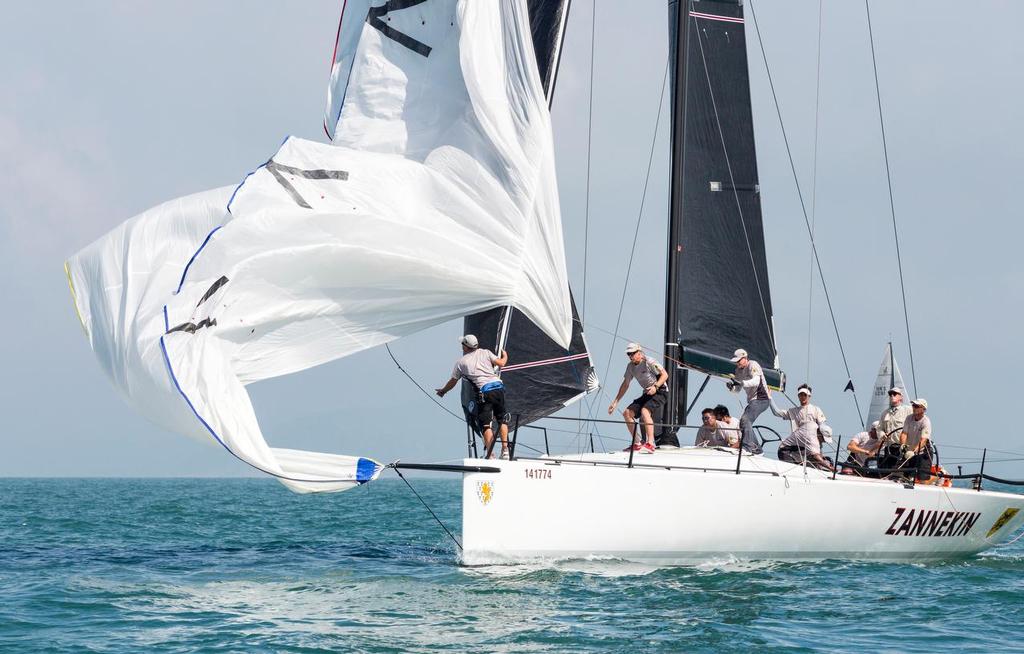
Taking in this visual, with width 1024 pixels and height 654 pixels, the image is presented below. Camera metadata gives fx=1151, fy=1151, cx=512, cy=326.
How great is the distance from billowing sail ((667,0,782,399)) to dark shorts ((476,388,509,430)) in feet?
10.8

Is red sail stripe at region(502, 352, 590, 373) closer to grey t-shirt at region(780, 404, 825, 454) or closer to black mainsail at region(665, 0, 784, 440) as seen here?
black mainsail at region(665, 0, 784, 440)

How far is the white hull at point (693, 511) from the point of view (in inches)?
468

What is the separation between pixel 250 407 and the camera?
10.4 meters

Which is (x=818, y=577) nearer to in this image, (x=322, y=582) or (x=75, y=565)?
(x=322, y=582)

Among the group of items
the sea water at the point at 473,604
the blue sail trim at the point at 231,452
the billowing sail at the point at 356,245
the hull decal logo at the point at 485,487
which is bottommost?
the sea water at the point at 473,604

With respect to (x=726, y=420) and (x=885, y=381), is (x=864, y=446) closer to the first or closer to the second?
(x=726, y=420)

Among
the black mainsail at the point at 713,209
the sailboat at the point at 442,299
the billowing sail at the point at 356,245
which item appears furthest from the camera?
the black mainsail at the point at 713,209

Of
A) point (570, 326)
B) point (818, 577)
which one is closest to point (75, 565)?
point (570, 326)

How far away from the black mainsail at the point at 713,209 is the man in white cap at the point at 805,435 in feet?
3.71

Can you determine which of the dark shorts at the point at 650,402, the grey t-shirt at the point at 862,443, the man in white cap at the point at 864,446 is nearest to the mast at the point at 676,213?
the dark shorts at the point at 650,402

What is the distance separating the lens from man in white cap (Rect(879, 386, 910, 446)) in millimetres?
14852

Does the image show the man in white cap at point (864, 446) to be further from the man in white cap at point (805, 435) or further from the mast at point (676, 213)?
the mast at point (676, 213)

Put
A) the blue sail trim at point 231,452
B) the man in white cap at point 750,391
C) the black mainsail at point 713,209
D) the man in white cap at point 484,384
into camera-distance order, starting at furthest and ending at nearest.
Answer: the black mainsail at point 713,209
the man in white cap at point 750,391
the man in white cap at point 484,384
the blue sail trim at point 231,452

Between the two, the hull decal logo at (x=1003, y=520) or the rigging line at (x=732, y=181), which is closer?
the hull decal logo at (x=1003, y=520)
